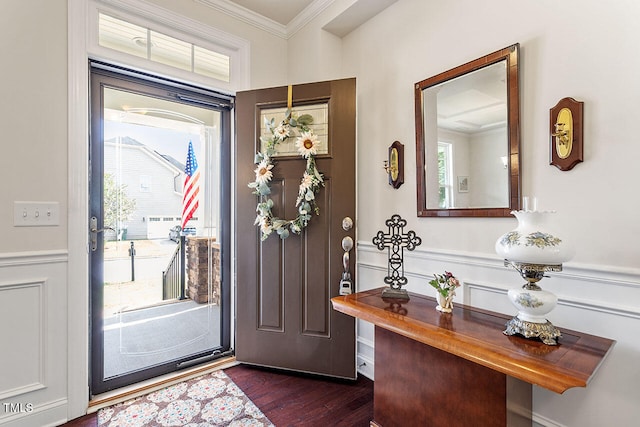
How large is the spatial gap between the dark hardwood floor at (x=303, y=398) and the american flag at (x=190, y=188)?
1.28 metres

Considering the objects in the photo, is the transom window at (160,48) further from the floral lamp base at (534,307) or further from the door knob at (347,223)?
the floral lamp base at (534,307)

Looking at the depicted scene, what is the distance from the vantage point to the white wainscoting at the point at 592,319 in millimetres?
1158

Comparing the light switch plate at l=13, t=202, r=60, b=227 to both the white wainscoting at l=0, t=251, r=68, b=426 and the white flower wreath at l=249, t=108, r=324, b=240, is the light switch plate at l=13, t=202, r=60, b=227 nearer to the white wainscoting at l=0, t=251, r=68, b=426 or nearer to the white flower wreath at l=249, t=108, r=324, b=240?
the white wainscoting at l=0, t=251, r=68, b=426

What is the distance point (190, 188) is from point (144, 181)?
1.06 feet

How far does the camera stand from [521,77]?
146 cm

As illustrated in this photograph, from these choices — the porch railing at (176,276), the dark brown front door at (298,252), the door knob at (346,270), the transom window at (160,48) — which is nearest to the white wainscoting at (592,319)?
the door knob at (346,270)

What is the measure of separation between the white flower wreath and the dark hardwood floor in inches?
41.3

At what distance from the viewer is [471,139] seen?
5.45 ft

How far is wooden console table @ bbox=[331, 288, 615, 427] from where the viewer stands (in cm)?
97

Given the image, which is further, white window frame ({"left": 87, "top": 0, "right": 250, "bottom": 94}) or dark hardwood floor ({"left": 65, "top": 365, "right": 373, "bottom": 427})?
white window frame ({"left": 87, "top": 0, "right": 250, "bottom": 94})

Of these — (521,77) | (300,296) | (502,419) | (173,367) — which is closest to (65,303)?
(173,367)

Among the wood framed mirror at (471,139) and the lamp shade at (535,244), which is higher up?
the wood framed mirror at (471,139)

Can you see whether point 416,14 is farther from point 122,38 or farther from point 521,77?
point 122,38

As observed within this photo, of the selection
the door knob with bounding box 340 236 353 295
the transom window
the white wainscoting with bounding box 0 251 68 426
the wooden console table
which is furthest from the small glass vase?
the transom window
